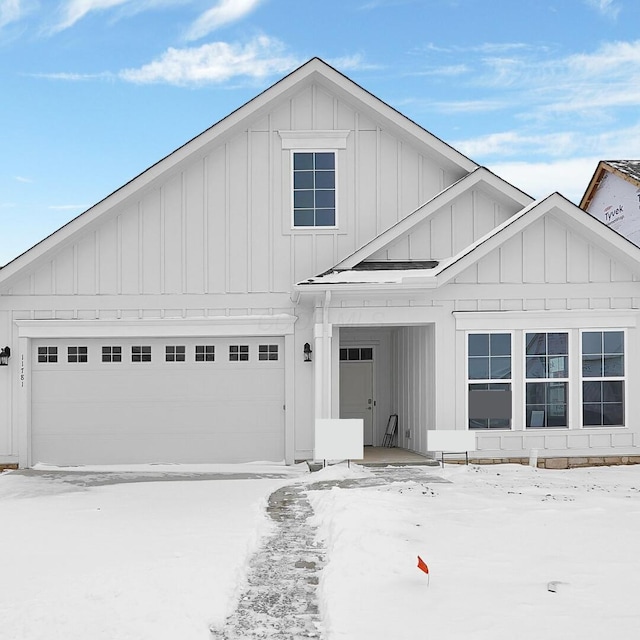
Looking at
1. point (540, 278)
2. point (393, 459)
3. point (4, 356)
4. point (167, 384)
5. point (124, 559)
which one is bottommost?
point (393, 459)

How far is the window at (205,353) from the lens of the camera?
1395 centimetres

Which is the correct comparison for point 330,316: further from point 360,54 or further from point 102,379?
point 360,54

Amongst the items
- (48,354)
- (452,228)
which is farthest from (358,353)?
(48,354)

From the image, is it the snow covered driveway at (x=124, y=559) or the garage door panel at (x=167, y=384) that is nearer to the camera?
the snow covered driveway at (x=124, y=559)

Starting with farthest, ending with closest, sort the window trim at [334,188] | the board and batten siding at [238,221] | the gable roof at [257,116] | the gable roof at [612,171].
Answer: the gable roof at [612,171]
the window trim at [334,188]
the board and batten siding at [238,221]
the gable roof at [257,116]

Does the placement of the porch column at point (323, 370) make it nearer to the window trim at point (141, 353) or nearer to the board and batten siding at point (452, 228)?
the board and batten siding at point (452, 228)

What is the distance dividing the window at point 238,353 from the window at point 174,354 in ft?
2.94

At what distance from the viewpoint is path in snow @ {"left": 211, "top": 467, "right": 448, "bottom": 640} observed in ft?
16.2

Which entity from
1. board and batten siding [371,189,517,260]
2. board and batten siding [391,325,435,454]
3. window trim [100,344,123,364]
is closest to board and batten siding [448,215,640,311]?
board and batten siding [391,325,435,454]

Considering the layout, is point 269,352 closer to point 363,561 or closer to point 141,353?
point 141,353

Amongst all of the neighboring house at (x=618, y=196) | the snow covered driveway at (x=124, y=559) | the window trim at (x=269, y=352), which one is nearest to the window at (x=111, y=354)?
the window trim at (x=269, y=352)

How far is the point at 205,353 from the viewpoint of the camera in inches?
550

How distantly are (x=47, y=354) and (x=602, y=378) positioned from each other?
992cm

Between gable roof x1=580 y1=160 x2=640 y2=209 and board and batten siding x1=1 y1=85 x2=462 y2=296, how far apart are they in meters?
10.3
